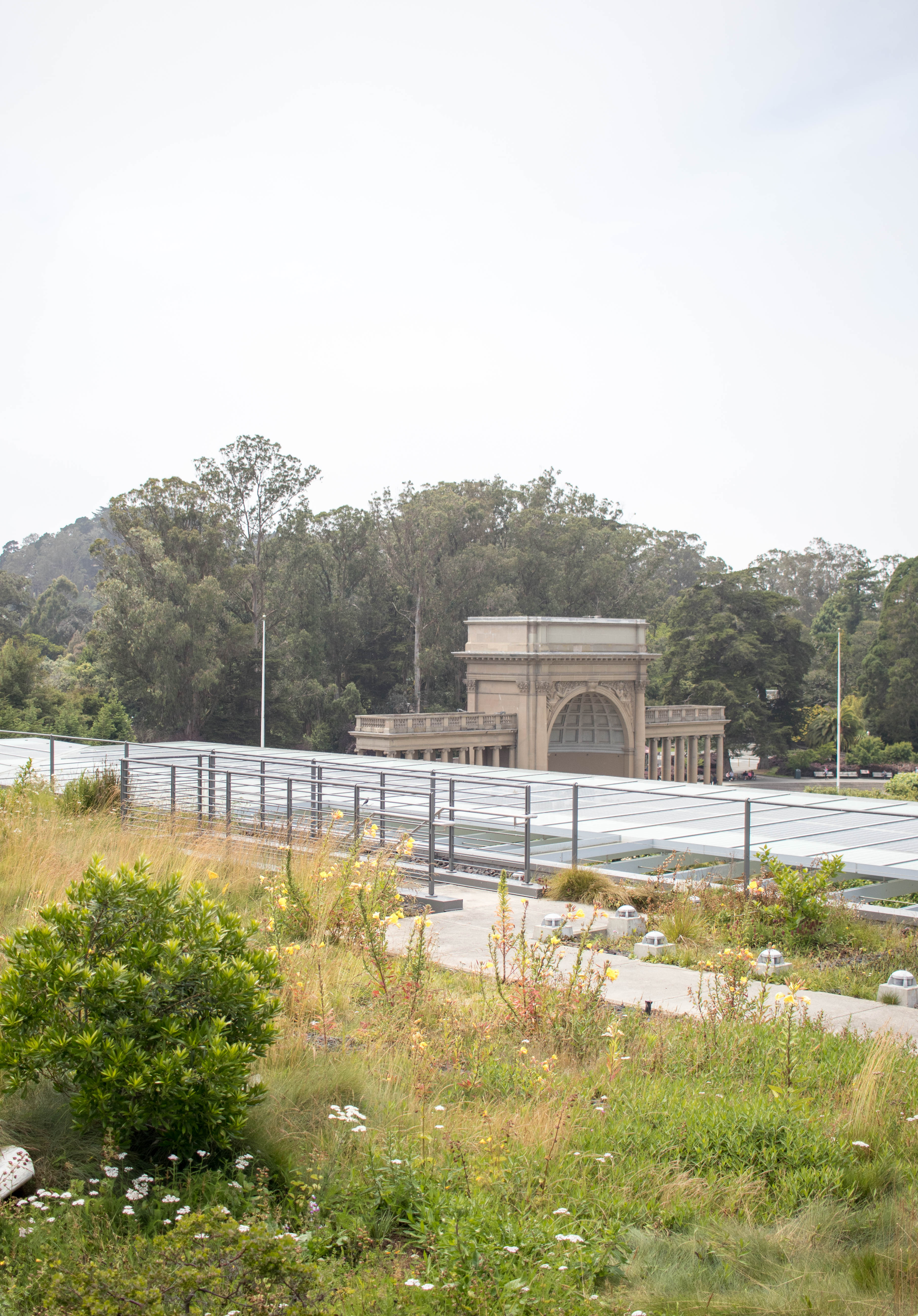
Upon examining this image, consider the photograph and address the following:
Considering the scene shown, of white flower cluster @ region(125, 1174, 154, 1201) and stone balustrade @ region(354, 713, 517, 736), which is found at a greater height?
white flower cluster @ region(125, 1174, 154, 1201)

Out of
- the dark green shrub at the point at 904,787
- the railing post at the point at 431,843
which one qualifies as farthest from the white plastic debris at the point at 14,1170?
the dark green shrub at the point at 904,787

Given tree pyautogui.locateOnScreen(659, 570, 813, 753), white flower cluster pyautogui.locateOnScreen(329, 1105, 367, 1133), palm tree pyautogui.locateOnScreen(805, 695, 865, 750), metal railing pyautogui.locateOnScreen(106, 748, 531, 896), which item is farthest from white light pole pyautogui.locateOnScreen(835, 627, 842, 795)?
white flower cluster pyautogui.locateOnScreen(329, 1105, 367, 1133)

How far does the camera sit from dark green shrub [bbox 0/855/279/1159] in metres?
4.43

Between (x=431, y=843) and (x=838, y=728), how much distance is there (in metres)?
→ 47.5

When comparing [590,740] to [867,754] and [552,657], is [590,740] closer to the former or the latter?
[552,657]

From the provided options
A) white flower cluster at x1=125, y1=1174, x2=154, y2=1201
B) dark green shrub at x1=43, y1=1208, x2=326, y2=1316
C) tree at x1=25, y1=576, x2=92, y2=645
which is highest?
tree at x1=25, y1=576, x2=92, y2=645

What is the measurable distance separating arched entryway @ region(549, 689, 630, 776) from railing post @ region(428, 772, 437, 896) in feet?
167

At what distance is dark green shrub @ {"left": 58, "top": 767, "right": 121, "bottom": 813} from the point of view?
14.6 meters

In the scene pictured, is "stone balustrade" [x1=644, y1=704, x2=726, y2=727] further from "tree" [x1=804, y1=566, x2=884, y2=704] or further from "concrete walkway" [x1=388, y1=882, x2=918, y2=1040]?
"concrete walkway" [x1=388, y1=882, x2=918, y2=1040]

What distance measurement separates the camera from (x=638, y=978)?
861 cm

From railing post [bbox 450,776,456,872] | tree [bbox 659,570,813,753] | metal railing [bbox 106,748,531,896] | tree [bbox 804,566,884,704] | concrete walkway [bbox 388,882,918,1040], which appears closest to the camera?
concrete walkway [bbox 388,882,918,1040]

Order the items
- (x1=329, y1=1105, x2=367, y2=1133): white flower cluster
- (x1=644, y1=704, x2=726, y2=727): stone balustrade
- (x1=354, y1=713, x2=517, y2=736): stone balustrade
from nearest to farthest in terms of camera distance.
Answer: (x1=329, y1=1105, x2=367, y2=1133): white flower cluster, (x1=354, y1=713, x2=517, y2=736): stone balustrade, (x1=644, y1=704, x2=726, y2=727): stone balustrade

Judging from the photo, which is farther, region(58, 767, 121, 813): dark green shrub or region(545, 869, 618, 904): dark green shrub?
region(58, 767, 121, 813): dark green shrub

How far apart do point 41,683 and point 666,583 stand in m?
49.6
